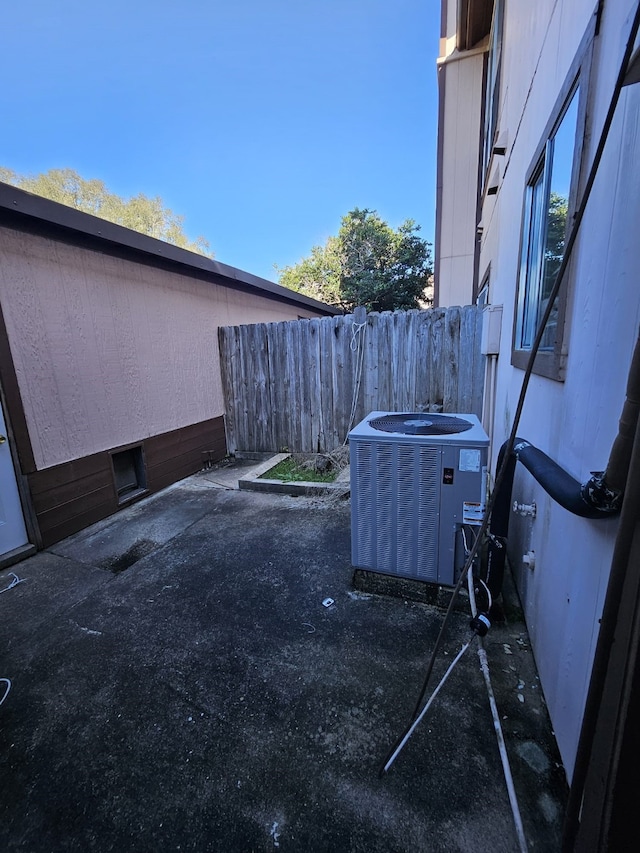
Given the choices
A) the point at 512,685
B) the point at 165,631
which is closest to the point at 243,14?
the point at 165,631

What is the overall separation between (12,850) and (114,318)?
3899 millimetres

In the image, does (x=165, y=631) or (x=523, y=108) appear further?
(x=523, y=108)

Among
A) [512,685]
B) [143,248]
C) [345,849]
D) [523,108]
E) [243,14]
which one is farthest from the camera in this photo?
[243,14]

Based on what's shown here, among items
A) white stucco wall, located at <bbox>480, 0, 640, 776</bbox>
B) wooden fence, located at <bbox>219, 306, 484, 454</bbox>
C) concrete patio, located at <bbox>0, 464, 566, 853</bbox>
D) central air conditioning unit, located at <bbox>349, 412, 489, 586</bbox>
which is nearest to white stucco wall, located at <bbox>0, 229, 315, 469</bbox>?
wooden fence, located at <bbox>219, 306, 484, 454</bbox>

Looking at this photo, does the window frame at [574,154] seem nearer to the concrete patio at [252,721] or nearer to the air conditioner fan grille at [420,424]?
the air conditioner fan grille at [420,424]

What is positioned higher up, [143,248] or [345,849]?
[143,248]

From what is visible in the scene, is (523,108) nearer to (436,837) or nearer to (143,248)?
(143,248)

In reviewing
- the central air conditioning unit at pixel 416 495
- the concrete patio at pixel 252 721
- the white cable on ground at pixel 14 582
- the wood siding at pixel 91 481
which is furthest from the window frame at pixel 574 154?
the wood siding at pixel 91 481

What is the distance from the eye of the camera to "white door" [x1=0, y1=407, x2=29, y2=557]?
2822 millimetres

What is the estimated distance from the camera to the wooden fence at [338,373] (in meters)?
4.18

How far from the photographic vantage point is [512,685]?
62.2 inches

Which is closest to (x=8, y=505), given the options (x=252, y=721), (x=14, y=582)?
(x=14, y=582)

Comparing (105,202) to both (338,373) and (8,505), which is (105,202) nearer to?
(338,373)

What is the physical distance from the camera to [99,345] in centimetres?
362
